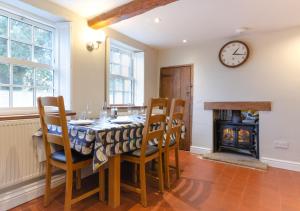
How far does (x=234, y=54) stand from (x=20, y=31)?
10.6 feet

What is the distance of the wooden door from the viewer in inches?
157

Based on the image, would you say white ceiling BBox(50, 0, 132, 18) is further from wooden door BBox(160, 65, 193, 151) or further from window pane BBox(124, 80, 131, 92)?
wooden door BBox(160, 65, 193, 151)

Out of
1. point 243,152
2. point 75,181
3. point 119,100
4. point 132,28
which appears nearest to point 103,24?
point 132,28

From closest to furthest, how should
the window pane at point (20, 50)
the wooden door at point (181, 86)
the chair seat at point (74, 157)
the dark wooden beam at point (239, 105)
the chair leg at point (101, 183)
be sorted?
the chair seat at point (74, 157), the chair leg at point (101, 183), the window pane at point (20, 50), the dark wooden beam at point (239, 105), the wooden door at point (181, 86)

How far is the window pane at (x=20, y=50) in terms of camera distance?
2.12 m

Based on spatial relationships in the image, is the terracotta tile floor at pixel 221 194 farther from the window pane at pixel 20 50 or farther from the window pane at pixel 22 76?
the window pane at pixel 20 50

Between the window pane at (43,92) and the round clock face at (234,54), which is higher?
the round clock face at (234,54)

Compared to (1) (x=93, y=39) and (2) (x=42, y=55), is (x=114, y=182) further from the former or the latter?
(1) (x=93, y=39)

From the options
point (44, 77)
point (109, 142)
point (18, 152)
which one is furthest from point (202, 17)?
point (18, 152)

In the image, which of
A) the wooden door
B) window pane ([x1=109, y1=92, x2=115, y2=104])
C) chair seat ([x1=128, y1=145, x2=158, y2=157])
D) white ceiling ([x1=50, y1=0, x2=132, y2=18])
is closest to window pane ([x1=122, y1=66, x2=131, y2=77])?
window pane ([x1=109, y1=92, x2=115, y2=104])

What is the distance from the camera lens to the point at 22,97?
2.23m

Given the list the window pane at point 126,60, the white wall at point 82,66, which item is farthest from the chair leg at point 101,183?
the window pane at point 126,60

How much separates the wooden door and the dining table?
215cm

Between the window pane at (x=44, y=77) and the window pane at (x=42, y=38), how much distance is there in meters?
0.33
